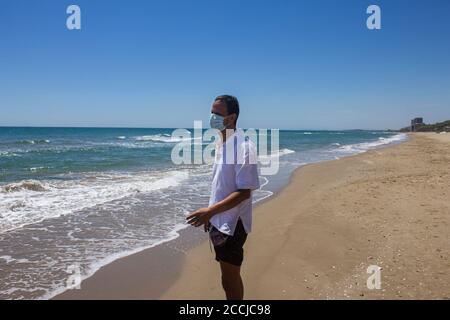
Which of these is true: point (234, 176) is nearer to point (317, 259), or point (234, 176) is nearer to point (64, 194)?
point (317, 259)

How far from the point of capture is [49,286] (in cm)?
475

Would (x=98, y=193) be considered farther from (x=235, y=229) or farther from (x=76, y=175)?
(x=235, y=229)

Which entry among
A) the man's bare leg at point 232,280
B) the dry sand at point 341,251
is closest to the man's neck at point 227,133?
the man's bare leg at point 232,280

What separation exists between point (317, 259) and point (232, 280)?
2.62m

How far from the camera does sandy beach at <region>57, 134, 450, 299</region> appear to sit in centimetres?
445

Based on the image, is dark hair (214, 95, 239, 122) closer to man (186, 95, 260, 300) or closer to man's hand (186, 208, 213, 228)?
man (186, 95, 260, 300)

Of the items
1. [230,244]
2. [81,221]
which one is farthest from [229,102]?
[81,221]

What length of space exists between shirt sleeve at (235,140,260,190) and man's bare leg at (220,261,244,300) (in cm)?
71

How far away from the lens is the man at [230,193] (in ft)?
9.39

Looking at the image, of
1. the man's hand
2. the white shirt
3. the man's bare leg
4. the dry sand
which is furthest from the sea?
the white shirt

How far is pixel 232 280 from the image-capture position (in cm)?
310

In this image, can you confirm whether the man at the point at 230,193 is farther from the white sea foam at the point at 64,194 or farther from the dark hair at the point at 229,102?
the white sea foam at the point at 64,194
